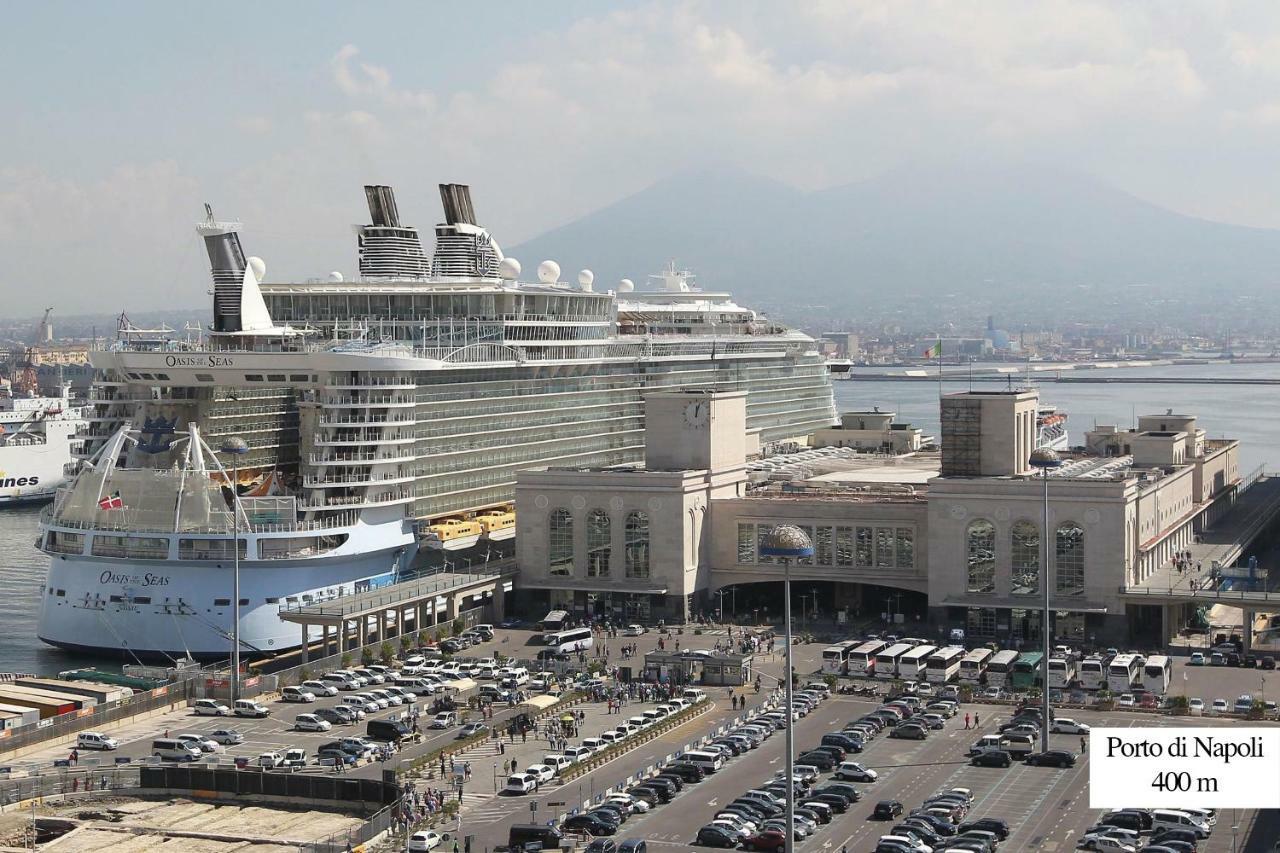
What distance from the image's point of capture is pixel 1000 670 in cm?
5459

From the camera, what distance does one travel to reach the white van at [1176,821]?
37.1 m

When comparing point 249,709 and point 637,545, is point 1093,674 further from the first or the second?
point 249,709

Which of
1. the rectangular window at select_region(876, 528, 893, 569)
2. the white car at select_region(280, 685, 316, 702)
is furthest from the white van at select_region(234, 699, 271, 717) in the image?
the rectangular window at select_region(876, 528, 893, 569)

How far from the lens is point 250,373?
6462 centimetres

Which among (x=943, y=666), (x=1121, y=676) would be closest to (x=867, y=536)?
(x=943, y=666)

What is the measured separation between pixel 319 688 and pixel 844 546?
70.1ft

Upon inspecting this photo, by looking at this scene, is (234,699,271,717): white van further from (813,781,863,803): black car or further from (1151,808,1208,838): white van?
(1151,808,1208,838): white van

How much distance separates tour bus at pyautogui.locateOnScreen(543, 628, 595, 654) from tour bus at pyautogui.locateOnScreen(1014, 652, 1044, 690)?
47.1 feet

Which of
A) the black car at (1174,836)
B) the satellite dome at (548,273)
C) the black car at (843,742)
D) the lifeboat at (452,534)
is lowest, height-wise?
the black car at (843,742)

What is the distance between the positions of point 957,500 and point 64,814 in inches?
1304

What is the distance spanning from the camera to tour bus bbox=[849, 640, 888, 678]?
55.8 meters

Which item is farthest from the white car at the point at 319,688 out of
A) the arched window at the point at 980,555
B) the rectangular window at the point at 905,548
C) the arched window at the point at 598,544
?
the arched window at the point at 980,555

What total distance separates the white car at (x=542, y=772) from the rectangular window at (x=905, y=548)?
82.2 feet

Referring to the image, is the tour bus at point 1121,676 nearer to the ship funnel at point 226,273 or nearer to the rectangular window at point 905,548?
the rectangular window at point 905,548
